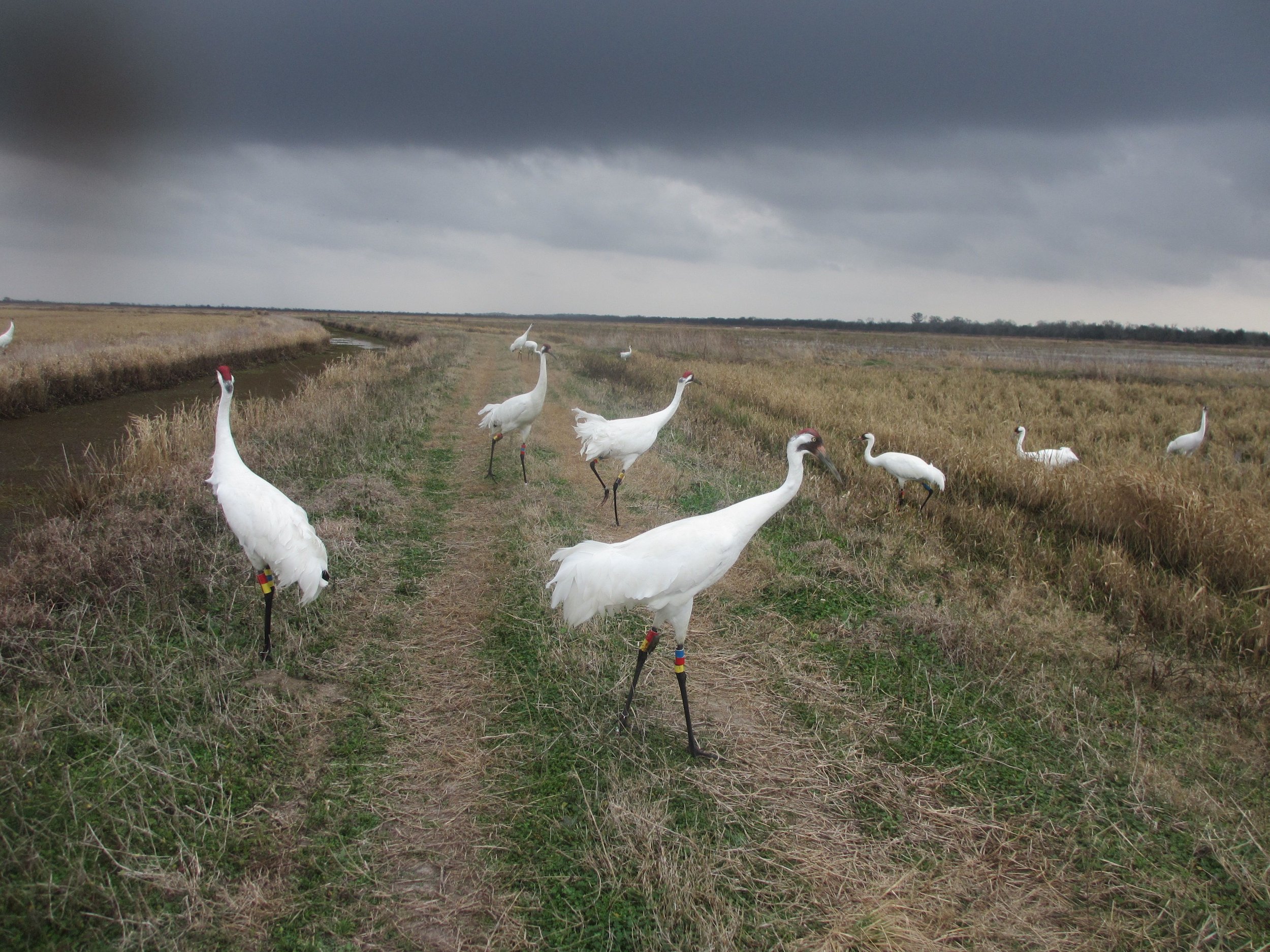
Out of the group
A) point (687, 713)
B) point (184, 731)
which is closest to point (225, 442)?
point (184, 731)

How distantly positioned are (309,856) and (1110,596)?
21.5ft

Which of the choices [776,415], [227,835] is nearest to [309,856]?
[227,835]

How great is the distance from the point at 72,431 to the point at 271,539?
1476 cm

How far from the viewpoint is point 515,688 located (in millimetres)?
4645

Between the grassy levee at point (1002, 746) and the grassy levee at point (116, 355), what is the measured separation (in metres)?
20.1

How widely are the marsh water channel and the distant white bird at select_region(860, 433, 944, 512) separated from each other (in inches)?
351

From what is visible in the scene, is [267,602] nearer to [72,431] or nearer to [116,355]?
[72,431]

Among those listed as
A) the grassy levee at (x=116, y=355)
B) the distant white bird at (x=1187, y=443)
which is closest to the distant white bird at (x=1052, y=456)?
the distant white bird at (x=1187, y=443)

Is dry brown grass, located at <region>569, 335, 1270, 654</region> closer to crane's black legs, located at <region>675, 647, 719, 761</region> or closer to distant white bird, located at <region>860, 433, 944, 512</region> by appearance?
distant white bird, located at <region>860, 433, 944, 512</region>

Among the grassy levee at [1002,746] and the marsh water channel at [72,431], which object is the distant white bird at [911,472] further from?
the marsh water channel at [72,431]

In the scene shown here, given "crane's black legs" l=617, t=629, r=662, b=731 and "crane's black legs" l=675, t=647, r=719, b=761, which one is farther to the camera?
"crane's black legs" l=617, t=629, r=662, b=731

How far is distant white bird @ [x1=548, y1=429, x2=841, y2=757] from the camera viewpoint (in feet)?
13.3

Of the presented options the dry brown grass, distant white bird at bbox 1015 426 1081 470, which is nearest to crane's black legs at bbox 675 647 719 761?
the dry brown grass

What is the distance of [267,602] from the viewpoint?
4.81 metres
